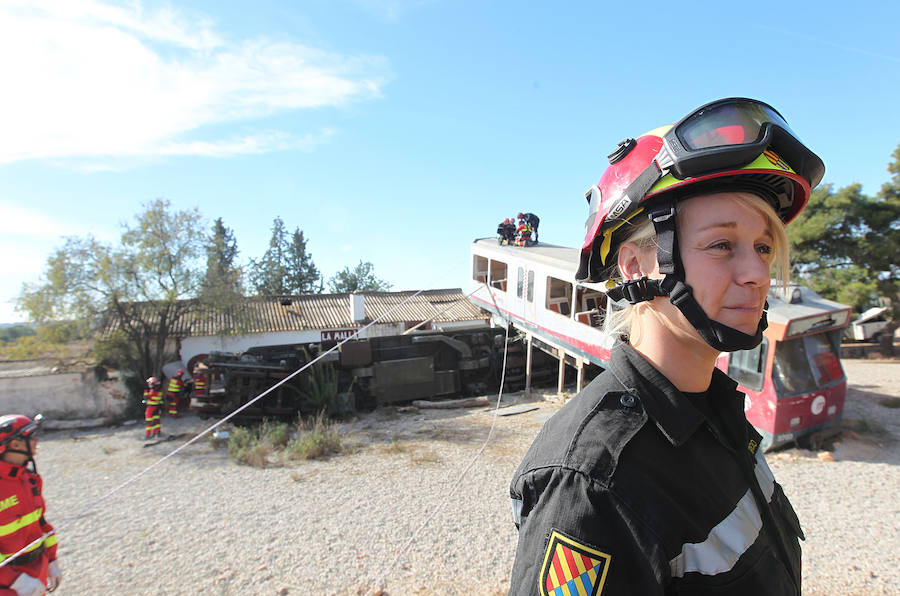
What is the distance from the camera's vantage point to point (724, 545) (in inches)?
44.8

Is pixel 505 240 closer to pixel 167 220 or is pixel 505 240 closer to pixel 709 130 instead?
pixel 167 220

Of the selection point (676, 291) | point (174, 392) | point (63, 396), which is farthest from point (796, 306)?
point (63, 396)

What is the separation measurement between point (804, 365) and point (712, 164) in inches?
323

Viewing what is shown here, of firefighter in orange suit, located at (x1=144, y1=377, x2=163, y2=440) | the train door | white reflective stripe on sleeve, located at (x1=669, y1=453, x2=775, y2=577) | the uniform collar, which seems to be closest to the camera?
white reflective stripe on sleeve, located at (x1=669, y1=453, x2=775, y2=577)

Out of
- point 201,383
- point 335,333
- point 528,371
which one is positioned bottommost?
point 201,383

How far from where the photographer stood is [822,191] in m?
18.7

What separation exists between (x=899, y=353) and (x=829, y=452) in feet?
47.3

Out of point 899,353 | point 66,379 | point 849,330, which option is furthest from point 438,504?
point 849,330

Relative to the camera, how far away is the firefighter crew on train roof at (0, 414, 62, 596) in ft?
11.4

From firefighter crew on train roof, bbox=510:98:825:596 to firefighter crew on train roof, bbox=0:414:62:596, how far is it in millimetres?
4294

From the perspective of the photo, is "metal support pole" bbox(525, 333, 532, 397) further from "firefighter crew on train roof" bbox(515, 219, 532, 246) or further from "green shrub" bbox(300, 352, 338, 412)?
"green shrub" bbox(300, 352, 338, 412)

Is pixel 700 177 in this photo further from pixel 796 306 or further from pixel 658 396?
pixel 796 306

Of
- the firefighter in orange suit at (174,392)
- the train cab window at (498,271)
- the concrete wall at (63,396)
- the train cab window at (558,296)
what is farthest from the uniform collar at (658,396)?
the concrete wall at (63,396)

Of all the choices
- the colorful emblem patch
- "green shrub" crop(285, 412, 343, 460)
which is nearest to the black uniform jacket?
the colorful emblem patch
